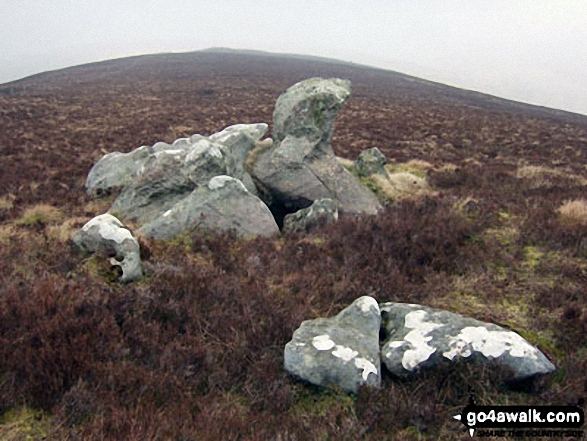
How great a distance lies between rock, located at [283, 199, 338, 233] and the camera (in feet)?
33.2

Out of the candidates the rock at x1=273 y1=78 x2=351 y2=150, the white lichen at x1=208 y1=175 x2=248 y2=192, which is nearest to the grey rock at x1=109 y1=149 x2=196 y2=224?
the white lichen at x1=208 y1=175 x2=248 y2=192

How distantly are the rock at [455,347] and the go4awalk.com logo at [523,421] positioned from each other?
44cm

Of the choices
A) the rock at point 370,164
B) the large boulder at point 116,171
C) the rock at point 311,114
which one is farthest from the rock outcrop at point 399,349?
the large boulder at point 116,171

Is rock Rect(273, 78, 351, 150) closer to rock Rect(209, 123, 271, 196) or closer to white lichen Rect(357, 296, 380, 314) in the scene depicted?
rock Rect(209, 123, 271, 196)

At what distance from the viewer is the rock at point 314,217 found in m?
10.1

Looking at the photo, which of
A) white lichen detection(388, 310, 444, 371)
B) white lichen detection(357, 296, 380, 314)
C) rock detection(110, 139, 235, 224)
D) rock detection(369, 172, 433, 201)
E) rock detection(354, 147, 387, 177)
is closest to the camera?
white lichen detection(388, 310, 444, 371)

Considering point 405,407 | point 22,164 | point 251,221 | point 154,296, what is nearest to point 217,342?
point 154,296

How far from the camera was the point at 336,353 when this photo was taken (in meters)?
4.84

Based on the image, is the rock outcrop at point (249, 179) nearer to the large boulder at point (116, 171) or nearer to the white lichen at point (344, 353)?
the large boulder at point (116, 171)

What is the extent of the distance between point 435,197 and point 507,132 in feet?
80.4

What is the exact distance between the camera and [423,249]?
26.6 feet

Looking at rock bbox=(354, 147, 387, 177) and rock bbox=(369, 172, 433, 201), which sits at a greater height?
rock bbox=(354, 147, 387, 177)

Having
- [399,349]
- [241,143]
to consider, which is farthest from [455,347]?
[241,143]

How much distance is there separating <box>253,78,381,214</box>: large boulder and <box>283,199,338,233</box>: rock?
1191mm
